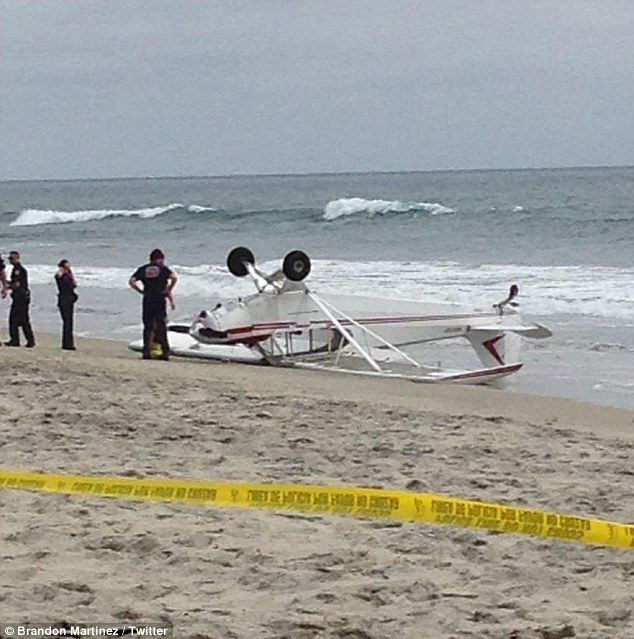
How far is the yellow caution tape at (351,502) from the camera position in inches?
240

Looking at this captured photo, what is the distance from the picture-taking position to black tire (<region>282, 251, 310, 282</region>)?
1504cm

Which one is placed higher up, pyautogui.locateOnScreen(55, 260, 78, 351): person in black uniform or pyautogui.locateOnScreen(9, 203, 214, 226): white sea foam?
pyautogui.locateOnScreen(9, 203, 214, 226): white sea foam

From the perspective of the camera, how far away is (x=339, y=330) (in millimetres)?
14812

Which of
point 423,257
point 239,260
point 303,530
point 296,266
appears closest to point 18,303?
point 239,260

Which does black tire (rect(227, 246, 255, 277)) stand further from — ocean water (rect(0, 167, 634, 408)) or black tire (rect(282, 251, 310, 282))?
ocean water (rect(0, 167, 634, 408))

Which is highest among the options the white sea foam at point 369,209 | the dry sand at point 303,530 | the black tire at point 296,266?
the white sea foam at point 369,209

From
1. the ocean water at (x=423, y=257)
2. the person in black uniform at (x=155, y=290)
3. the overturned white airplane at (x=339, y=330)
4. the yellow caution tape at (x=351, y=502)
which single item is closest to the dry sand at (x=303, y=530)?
the yellow caution tape at (x=351, y=502)

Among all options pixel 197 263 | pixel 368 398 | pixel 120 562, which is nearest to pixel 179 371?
pixel 368 398

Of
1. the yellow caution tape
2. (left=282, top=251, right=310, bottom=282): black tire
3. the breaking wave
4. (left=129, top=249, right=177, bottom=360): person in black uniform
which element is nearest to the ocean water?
the breaking wave

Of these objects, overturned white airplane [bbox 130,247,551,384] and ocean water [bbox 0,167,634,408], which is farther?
ocean water [bbox 0,167,634,408]

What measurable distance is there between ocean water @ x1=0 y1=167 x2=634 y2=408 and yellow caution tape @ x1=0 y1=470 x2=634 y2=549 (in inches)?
275

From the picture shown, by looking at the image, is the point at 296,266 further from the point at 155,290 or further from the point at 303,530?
the point at 303,530

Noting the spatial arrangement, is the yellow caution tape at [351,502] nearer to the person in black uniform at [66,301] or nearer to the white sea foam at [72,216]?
the person in black uniform at [66,301]

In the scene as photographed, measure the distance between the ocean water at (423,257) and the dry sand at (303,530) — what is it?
4.67 meters
